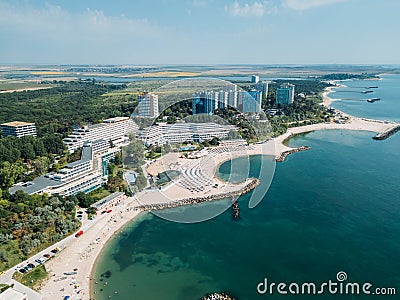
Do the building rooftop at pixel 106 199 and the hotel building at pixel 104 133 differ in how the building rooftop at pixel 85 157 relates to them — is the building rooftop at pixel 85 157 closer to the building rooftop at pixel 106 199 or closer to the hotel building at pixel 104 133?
the building rooftop at pixel 106 199

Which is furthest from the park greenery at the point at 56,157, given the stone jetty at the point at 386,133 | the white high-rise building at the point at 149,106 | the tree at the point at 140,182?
the stone jetty at the point at 386,133

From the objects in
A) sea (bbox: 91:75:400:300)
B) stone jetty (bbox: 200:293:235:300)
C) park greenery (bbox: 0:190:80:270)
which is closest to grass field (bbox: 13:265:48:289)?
park greenery (bbox: 0:190:80:270)

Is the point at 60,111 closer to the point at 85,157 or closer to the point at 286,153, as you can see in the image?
the point at 85,157

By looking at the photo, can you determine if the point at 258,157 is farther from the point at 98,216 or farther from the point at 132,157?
the point at 98,216

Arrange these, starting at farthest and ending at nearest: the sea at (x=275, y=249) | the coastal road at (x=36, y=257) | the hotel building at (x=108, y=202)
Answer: the hotel building at (x=108, y=202)
the sea at (x=275, y=249)
the coastal road at (x=36, y=257)

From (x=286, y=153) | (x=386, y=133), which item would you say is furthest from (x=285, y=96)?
(x=286, y=153)

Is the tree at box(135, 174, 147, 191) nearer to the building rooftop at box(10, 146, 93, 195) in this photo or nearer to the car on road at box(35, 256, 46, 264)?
the building rooftop at box(10, 146, 93, 195)
